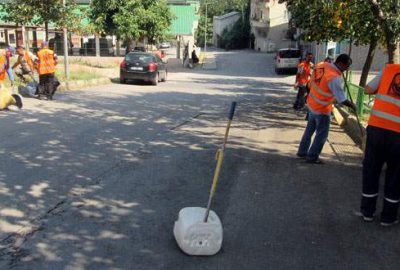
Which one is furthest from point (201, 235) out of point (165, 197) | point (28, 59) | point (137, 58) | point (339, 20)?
point (137, 58)

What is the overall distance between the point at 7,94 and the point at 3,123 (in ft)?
7.13

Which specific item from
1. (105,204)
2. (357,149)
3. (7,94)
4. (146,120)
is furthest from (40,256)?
(7,94)

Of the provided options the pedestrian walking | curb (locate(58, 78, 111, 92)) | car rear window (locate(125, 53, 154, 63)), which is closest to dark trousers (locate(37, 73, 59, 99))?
the pedestrian walking

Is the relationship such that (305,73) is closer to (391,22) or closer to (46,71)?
(391,22)

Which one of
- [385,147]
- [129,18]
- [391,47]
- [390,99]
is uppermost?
[129,18]

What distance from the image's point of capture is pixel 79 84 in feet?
63.2

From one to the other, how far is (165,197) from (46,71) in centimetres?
987

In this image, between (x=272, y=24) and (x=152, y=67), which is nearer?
(x=152, y=67)

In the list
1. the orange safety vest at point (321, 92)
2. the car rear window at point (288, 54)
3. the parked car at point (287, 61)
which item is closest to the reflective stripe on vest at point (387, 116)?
the orange safety vest at point (321, 92)

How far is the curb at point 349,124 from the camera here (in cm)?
976

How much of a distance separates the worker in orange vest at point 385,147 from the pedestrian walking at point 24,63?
40.9 feet

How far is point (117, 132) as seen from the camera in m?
10.0

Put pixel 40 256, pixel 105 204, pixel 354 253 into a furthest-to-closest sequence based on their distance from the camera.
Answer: pixel 105 204 < pixel 354 253 < pixel 40 256

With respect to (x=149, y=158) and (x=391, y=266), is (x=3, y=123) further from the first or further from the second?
(x=391, y=266)
